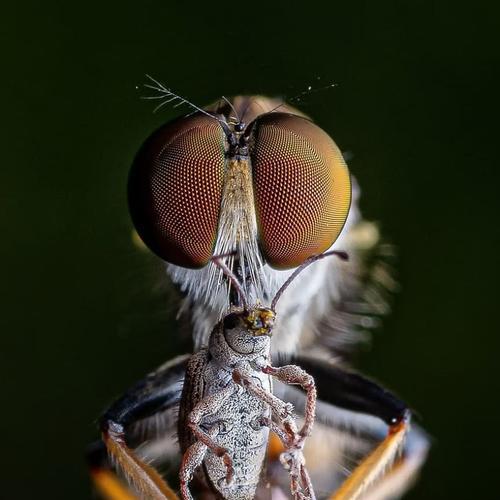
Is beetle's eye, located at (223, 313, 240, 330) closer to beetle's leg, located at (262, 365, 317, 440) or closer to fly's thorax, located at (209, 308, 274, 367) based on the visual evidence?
fly's thorax, located at (209, 308, 274, 367)

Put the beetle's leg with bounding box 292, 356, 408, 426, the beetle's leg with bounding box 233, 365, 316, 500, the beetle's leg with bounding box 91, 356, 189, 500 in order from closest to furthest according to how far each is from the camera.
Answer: the beetle's leg with bounding box 233, 365, 316, 500 → the beetle's leg with bounding box 91, 356, 189, 500 → the beetle's leg with bounding box 292, 356, 408, 426

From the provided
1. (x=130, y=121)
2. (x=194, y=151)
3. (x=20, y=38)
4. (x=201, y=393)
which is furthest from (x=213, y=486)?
(x=20, y=38)

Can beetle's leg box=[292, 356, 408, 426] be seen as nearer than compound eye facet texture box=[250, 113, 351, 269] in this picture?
No

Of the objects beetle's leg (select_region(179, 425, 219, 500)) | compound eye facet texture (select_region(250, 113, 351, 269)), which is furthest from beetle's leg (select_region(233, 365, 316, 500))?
compound eye facet texture (select_region(250, 113, 351, 269))

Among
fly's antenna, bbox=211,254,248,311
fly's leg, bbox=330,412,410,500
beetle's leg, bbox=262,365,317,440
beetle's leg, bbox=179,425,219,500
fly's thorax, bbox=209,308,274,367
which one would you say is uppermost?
fly's antenna, bbox=211,254,248,311

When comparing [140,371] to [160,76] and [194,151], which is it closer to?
[160,76]

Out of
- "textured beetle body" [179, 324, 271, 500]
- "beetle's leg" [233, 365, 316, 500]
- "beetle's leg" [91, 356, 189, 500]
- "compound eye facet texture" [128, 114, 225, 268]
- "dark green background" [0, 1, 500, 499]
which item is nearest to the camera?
"beetle's leg" [233, 365, 316, 500]
